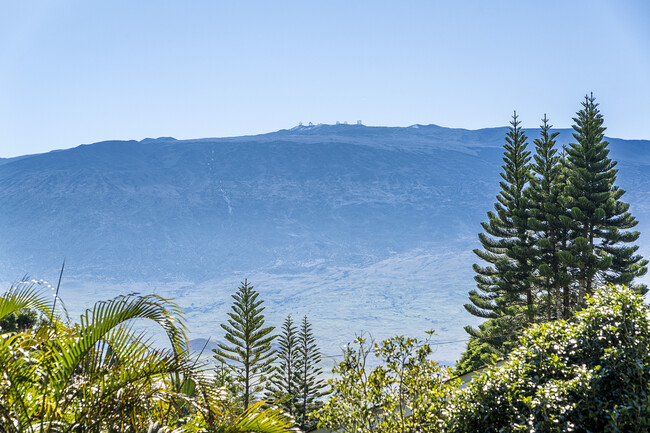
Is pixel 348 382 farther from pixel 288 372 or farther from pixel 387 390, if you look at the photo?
pixel 288 372

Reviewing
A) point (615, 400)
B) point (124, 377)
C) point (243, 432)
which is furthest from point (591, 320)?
point (124, 377)

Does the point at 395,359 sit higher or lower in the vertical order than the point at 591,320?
lower

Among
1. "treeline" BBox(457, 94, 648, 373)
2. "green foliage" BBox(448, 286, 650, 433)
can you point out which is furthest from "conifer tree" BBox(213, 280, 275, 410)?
"green foliage" BBox(448, 286, 650, 433)

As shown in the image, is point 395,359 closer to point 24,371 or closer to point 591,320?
point 591,320

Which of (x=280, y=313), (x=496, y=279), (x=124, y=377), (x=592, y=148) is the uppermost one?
(x=592, y=148)

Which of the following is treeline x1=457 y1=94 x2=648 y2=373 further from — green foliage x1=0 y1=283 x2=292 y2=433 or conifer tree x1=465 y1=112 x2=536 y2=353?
green foliage x1=0 y1=283 x2=292 y2=433

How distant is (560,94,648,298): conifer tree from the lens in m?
22.5

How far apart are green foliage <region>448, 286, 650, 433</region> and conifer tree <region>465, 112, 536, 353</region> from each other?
17943mm

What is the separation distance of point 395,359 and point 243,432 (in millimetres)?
2761

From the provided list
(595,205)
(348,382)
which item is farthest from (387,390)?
(595,205)

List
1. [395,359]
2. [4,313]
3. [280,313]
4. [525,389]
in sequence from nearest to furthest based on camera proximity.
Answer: [4,313] < [525,389] < [395,359] < [280,313]

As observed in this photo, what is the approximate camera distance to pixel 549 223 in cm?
2275

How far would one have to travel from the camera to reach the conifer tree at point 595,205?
22.5 meters

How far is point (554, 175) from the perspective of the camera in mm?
23797
